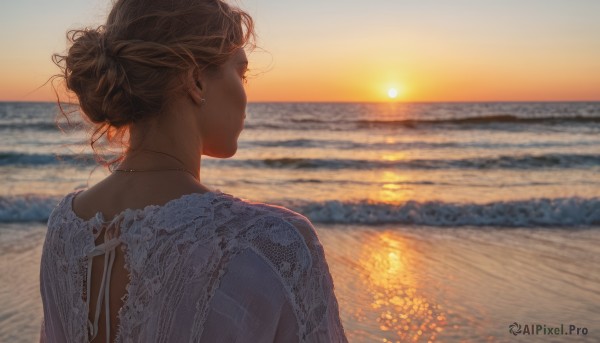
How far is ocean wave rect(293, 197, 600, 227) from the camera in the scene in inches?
369

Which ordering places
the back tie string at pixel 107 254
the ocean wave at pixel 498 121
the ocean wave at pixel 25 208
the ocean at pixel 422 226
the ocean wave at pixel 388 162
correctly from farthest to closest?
the ocean wave at pixel 498 121
the ocean wave at pixel 388 162
the ocean wave at pixel 25 208
the ocean at pixel 422 226
the back tie string at pixel 107 254

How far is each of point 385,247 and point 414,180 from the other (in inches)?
282

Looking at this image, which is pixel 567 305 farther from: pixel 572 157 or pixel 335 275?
pixel 572 157

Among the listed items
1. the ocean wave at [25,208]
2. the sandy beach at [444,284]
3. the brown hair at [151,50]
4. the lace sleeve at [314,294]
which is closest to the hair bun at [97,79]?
the brown hair at [151,50]

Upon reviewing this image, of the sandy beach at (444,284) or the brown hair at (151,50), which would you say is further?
the sandy beach at (444,284)

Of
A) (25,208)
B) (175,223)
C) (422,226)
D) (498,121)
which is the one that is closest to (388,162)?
(422,226)

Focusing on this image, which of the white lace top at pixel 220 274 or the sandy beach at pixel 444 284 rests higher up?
the white lace top at pixel 220 274

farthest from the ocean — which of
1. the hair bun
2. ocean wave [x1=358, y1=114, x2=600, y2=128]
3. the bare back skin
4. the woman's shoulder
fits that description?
ocean wave [x1=358, y1=114, x2=600, y2=128]

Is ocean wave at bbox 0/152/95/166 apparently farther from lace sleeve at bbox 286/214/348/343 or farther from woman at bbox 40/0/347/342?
lace sleeve at bbox 286/214/348/343

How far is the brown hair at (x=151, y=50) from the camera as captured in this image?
3.78ft

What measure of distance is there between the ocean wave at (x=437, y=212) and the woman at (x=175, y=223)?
8.10 metres

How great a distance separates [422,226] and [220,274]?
823 centimetres

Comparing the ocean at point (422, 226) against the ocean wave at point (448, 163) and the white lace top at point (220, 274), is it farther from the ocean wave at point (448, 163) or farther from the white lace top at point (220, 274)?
the white lace top at point (220, 274)

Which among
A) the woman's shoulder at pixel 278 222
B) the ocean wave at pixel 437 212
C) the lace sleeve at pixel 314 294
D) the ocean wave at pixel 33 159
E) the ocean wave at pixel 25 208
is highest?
the woman's shoulder at pixel 278 222
